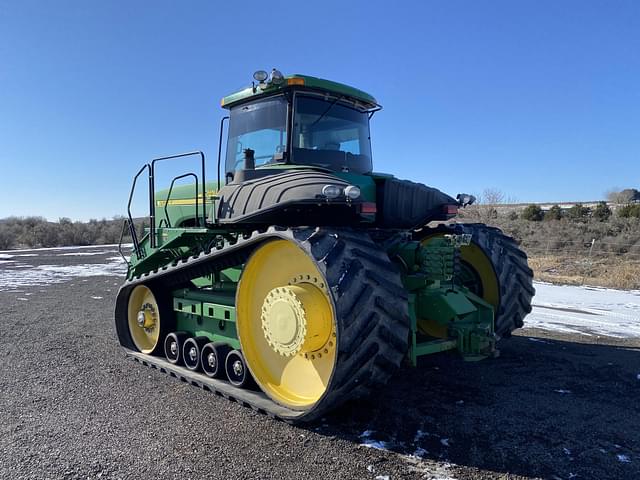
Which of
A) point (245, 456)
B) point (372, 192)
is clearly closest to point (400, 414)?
point (245, 456)

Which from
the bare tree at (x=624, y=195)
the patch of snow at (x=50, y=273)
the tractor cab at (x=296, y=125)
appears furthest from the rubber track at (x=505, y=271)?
the bare tree at (x=624, y=195)

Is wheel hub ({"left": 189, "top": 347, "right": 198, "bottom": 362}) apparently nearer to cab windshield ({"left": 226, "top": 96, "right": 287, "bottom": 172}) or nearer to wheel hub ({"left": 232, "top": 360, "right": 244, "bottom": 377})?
wheel hub ({"left": 232, "top": 360, "right": 244, "bottom": 377})

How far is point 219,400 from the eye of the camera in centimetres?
513

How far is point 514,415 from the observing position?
4.61 meters

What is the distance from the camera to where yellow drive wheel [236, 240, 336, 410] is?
14.3 feet

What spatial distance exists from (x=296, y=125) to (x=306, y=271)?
5.38 feet

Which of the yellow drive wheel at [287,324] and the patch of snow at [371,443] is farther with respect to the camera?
the yellow drive wheel at [287,324]

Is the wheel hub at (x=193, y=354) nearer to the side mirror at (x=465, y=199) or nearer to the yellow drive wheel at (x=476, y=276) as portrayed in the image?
the yellow drive wheel at (x=476, y=276)

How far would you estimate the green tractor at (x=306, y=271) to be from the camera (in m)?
4.11

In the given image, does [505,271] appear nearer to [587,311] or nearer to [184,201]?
[184,201]

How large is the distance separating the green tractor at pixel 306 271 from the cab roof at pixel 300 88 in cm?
2

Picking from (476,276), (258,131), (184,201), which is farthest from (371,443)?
(184,201)

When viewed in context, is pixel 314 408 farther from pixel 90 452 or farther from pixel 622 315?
pixel 622 315

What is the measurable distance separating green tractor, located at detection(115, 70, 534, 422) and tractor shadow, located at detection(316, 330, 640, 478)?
0.47 m
